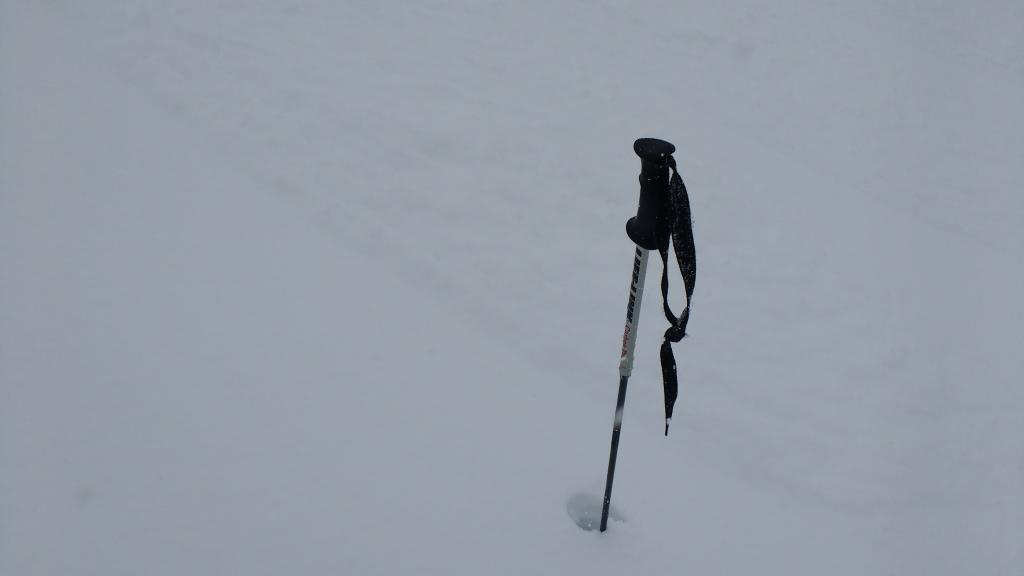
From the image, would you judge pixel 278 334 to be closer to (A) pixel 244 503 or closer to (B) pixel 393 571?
(A) pixel 244 503

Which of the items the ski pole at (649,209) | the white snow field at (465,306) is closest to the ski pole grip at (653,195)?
the ski pole at (649,209)

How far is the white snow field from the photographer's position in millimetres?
2516

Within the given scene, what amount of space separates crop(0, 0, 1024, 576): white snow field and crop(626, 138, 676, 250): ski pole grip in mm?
1188

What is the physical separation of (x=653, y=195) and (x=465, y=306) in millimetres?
1841

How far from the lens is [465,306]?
354 cm

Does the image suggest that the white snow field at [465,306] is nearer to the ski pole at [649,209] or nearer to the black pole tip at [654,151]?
the ski pole at [649,209]

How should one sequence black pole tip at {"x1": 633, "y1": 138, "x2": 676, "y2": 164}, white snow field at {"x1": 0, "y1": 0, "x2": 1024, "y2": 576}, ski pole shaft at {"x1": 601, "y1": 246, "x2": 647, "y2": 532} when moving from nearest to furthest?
A: black pole tip at {"x1": 633, "y1": 138, "x2": 676, "y2": 164} < ski pole shaft at {"x1": 601, "y1": 246, "x2": 647, "y2": 532} < white snow field at {"x1": 0, "y1": 0, "x2": 1024, "y2": 576}

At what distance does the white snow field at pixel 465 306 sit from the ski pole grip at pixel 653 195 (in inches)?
46.8

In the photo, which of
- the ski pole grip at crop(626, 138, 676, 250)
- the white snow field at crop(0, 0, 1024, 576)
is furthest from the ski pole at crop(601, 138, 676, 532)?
the white snow field at crop(0, 0, 1024, 576)

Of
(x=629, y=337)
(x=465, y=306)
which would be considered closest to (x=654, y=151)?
(x=629, y=337)

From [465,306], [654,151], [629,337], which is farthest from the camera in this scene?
[465,306]

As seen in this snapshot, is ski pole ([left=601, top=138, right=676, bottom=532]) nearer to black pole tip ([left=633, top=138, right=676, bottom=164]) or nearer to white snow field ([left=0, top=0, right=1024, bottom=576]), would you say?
black pole tip ([left=633, top=138, right=676, bottom=164])

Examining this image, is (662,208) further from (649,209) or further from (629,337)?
(629,337)

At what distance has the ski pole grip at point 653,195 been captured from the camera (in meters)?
1.78
